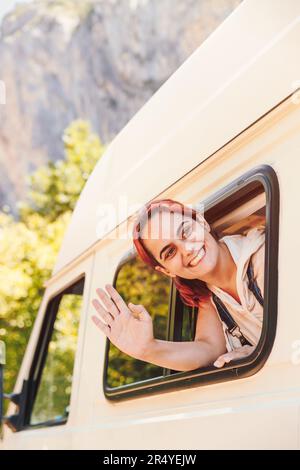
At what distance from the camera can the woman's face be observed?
6.76 feet

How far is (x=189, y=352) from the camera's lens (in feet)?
6.98

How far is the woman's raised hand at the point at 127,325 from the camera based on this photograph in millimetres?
2109

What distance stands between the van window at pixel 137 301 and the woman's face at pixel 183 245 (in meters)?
0.64

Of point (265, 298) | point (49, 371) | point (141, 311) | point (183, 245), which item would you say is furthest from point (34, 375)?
A: point (265, 298)

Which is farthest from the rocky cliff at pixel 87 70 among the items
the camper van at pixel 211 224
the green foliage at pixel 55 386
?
the camper van at pixel 211 224

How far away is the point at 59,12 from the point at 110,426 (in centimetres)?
4222

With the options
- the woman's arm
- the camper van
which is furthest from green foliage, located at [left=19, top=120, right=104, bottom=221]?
the woman's arm

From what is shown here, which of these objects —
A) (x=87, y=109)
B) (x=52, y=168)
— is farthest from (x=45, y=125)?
(x=52, y=168)

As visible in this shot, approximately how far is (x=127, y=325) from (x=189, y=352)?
21cm

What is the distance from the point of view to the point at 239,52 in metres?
2.16

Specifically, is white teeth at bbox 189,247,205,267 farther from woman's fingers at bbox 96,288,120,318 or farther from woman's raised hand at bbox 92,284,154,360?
woman's fingers at bbox 96,288,120,318

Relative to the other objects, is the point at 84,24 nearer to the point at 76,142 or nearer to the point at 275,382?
the point at 76,142

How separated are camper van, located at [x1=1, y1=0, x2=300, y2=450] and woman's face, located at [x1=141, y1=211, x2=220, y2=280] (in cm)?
13

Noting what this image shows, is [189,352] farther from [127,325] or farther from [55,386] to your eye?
[55,386]
